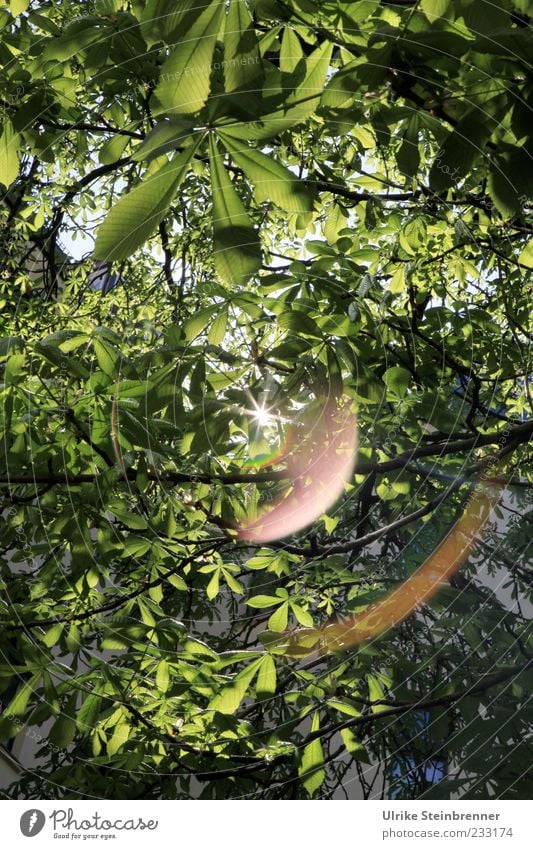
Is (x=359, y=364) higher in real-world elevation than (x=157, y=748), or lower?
higher

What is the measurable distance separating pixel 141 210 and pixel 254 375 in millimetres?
1394

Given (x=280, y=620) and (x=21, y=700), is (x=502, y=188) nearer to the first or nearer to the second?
(x=280, y=620)

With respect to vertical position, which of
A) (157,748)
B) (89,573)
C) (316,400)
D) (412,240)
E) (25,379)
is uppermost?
(412,240)

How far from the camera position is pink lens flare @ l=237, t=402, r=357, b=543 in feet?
8.21

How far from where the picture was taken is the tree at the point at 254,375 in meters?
1.47

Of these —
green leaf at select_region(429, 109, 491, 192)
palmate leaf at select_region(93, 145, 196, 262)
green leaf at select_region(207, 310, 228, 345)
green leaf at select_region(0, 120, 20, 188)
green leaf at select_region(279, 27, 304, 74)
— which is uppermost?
green leaf at select_region(0, 120, 20, 188)

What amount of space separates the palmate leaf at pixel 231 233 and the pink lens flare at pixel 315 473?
3.19 feet

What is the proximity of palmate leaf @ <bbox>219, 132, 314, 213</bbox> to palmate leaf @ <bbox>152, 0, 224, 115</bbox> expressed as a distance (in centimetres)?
9

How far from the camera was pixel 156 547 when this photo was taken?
2.54 meters

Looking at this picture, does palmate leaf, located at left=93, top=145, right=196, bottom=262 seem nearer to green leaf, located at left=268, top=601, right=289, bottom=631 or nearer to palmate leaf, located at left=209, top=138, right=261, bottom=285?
palmate leaf, located at left=209, top=138, right=261, bottom=285

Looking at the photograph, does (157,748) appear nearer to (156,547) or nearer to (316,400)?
(156,547)

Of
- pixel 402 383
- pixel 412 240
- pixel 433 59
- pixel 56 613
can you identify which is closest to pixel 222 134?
pixel 433 59

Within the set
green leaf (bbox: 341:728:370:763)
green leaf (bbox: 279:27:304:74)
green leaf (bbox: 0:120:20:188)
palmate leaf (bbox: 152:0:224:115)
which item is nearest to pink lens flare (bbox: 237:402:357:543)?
green leaf (bbox: 341:728:370:763)

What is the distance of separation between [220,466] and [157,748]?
3.96 feet
